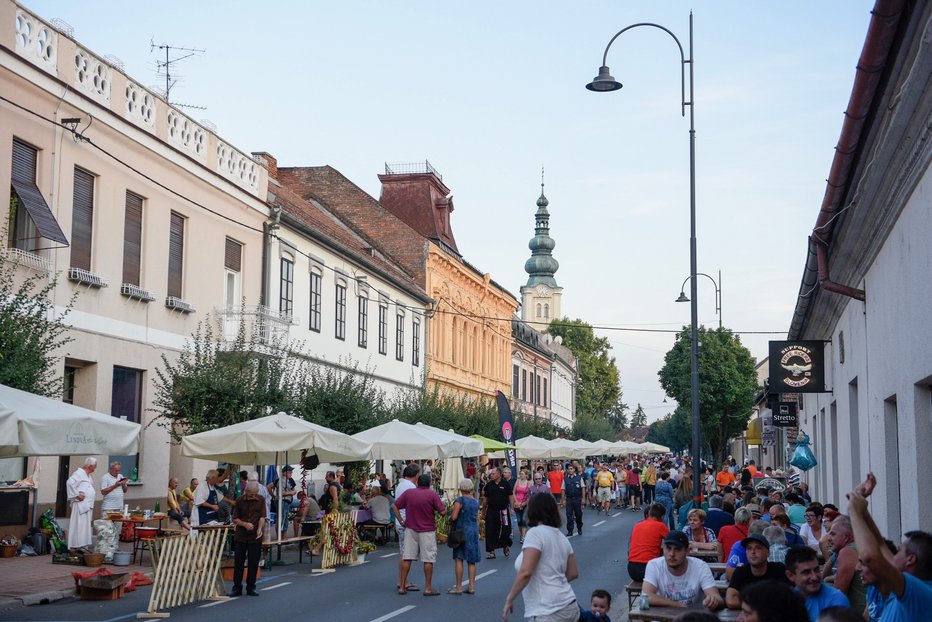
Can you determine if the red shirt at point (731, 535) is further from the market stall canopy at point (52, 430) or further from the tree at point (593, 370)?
the tree at point (593, 370)

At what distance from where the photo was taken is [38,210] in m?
19.6

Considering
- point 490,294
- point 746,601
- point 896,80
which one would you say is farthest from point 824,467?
point 490,294

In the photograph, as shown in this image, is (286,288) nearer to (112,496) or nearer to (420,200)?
(112,496)

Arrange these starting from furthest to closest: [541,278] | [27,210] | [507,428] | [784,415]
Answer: [541,278] < [507,428] < [784,415] < [27,210]

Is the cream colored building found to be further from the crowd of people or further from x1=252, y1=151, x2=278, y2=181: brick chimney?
x1=252, y1=151, x2=278, y2=181: brick chimney

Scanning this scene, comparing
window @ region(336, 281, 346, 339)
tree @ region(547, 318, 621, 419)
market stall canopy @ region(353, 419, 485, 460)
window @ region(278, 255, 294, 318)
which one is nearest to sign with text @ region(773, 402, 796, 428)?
market stall canopy @ region(353, 419, 485, 460)

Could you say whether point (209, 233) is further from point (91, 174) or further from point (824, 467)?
point (824, 467)

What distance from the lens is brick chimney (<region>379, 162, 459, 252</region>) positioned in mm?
51625

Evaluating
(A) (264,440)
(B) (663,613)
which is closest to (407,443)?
(A) (264,440)

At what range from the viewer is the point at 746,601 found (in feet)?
14.3

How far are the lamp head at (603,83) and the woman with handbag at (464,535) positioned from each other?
23.4ft

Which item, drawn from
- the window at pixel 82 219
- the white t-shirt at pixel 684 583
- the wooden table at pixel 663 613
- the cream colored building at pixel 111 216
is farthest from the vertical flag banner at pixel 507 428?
the wooden table at pixel 663 613

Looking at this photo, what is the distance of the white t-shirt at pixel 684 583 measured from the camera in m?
8.54

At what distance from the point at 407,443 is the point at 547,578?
1460cm
